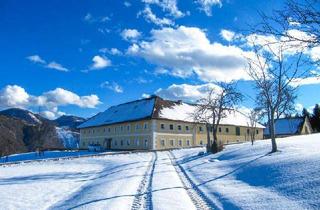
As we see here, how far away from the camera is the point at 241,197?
13.3 meters

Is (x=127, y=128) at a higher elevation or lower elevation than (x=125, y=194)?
higher

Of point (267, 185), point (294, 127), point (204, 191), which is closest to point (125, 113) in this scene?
point (294, 127)

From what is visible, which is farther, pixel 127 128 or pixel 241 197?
pixel 127 128

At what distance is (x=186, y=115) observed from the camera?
6575cm

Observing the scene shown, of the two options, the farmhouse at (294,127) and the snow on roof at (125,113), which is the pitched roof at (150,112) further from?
the farmhouse at (294,127)

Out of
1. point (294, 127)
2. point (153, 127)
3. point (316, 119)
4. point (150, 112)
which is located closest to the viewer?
point (153, 127)

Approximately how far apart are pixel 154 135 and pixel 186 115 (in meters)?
10.0

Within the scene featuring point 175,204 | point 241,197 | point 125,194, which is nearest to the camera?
point 175,204

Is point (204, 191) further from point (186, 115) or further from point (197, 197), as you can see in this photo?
point (186, 115)

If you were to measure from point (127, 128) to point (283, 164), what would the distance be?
153 feet

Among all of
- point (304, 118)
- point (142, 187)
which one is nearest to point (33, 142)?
point (304, 118)

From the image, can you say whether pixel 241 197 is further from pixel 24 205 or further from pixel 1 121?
pixel 1 121

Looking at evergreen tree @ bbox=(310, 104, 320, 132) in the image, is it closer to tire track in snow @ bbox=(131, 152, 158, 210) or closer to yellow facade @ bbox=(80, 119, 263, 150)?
yellow facade @ bbox=(80, 119, 263, 150)

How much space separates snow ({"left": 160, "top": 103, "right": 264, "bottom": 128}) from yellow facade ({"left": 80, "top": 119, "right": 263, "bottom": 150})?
0.77m
